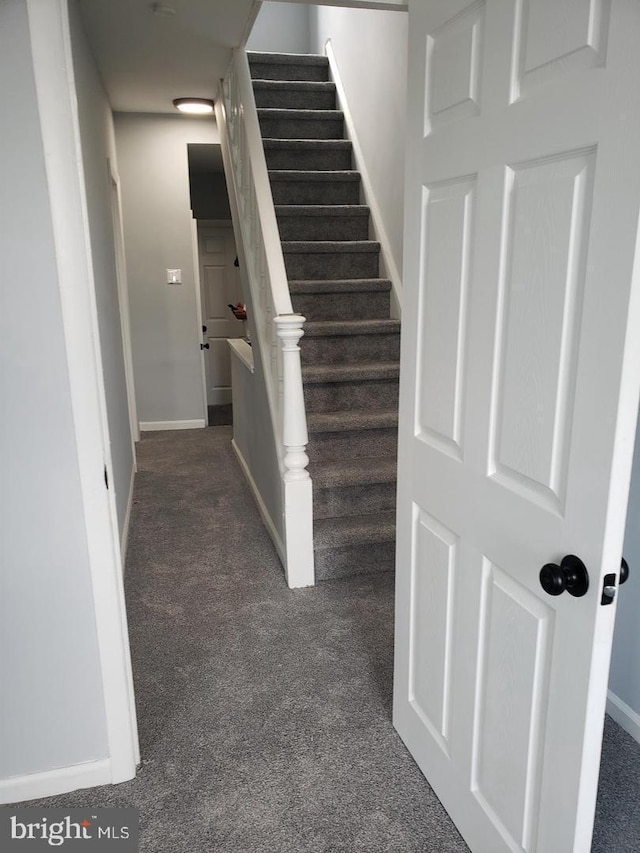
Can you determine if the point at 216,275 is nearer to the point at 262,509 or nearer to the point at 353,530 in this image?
the point at 262,509

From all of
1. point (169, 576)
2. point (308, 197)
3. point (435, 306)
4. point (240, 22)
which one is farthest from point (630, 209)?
point (308, 197)

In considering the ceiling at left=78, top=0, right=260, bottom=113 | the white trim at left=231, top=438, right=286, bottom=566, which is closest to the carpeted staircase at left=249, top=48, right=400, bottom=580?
the white trim at left=231, top=438, right=286, bottom=566

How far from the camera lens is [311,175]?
4.23 metres

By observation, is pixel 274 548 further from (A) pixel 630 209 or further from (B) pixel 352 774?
(A) pixel 630 209

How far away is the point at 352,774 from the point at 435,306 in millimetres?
1287

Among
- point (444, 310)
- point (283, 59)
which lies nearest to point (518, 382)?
point (444, 310)

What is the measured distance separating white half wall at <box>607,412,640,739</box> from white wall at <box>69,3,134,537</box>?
1823 millimetres

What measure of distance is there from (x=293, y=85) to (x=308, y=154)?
63cm

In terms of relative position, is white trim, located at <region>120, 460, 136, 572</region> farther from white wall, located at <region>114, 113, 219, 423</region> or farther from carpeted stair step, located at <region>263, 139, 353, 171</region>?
carpeted stair step, located at <region>263, 139, 353, 171</region>

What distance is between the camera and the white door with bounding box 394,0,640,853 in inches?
39.3

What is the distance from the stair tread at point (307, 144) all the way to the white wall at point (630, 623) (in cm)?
331

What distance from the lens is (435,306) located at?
4.99 feet

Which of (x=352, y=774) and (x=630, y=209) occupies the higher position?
(x=630, y=209)

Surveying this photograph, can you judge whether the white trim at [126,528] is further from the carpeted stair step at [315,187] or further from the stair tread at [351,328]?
the carpeted stair step at [315,187]
